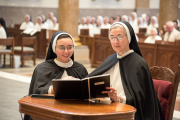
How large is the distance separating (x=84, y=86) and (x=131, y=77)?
60 centimetres

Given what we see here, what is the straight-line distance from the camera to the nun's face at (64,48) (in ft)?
10.3

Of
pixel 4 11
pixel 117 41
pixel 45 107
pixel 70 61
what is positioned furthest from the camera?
pixel 4 11

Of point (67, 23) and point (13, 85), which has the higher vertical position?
point (67, 23)

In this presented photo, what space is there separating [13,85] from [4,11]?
1429cm

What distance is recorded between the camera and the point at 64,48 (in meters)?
3.16

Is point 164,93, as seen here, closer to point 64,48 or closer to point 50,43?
point 64,48

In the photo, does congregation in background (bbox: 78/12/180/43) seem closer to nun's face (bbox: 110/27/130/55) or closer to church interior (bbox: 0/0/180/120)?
church interior (bbox: 0/0/180/120)

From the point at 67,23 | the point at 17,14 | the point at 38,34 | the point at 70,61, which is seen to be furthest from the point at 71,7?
the point at 17,14

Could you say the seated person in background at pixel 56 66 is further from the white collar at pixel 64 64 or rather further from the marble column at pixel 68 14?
the marble column at pixel 68 14

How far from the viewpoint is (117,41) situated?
3.04m

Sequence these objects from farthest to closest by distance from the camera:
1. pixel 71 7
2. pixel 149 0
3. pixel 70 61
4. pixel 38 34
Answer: pixel 149 0 → pixel 38 34 → pixel 71 7 → pixel 70 61

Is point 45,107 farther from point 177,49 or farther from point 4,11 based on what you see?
point 4,11

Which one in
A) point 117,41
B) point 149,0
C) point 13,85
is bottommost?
point 13,85

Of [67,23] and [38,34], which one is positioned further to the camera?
[38,34]
